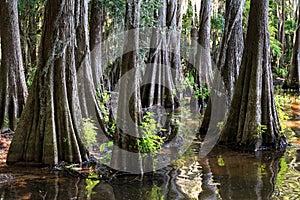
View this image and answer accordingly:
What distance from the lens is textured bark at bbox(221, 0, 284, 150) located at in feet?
30.5

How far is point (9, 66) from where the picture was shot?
10.1 m

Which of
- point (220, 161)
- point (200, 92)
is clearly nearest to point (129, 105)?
point (220, 161)

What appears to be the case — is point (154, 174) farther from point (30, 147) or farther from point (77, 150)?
point (30, 147)

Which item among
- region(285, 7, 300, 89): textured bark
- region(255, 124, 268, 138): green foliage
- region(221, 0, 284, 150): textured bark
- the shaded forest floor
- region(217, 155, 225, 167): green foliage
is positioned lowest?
region(217, 155, 225, 167): green foliage

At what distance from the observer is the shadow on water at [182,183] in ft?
20.7

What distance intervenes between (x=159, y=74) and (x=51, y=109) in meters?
8.75

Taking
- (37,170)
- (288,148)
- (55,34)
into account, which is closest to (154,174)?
(37,170)

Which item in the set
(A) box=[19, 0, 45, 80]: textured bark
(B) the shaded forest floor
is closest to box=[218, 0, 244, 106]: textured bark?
(B) the shaded forest floor

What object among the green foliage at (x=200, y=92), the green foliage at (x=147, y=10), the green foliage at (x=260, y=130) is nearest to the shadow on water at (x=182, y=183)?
the green foliage at (x=260, y=130)

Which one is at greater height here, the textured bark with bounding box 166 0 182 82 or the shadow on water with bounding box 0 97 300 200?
the textured bark with bounding box 166 0 182 82

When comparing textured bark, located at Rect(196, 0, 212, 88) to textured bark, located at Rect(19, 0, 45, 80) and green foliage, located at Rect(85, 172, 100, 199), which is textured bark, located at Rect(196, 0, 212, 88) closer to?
textured bark, located at Rect(19, 0, 45, 80)

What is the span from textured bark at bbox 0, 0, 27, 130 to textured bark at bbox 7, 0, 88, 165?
96.6 inches

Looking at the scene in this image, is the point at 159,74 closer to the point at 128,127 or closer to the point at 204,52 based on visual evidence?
the point at 204,52

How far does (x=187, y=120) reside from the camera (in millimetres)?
13859
